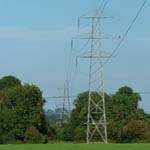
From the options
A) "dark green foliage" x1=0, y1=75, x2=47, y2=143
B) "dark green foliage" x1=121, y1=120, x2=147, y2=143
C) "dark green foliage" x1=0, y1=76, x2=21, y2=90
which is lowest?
"dark green foliage" x1=121, y1=120, x2=147, y2=143

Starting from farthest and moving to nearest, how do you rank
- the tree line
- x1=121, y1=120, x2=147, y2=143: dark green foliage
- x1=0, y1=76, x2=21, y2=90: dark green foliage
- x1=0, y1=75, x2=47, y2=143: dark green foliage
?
x1=0, y1=76, x2=21, y2=90: dark green foliage, x1=0, y1=75, x2=47, y2=143: dark green foliage, the tree line, x1=121, y1=120, x2=147, y2=143: dark green foliage

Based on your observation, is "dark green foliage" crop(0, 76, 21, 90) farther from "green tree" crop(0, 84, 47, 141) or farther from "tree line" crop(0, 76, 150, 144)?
"green tree" crop(0, 84, 47, 141)

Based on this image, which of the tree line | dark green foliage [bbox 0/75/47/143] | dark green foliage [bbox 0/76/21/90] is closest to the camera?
the tree line

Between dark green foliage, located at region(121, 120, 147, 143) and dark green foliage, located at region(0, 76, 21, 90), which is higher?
dark green foliage, located at region(0, 76, 21, 90)

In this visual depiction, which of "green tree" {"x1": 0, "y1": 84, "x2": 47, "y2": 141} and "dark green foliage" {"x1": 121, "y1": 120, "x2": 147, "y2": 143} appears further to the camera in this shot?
"green tree" {"x1": 0, "y1": 84, "x2": 47, "y2": 141}

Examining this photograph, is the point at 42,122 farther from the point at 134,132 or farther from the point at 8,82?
the point at 8,82

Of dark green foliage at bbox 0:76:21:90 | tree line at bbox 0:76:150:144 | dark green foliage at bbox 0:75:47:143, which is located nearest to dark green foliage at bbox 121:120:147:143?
tree line at bbox 0:76:150:144

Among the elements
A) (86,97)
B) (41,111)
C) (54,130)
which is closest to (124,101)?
(86,97)

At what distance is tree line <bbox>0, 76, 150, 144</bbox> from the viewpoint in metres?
76.4

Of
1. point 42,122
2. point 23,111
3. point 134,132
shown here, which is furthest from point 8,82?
point 134,132

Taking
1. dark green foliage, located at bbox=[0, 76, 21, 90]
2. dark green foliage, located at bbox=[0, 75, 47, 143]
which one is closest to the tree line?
dark green foliage, located at bbox=[0, 75, 47, 143]

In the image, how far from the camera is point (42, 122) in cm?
8556

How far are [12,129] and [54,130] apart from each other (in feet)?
49.8

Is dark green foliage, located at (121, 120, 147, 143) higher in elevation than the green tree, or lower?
lower
